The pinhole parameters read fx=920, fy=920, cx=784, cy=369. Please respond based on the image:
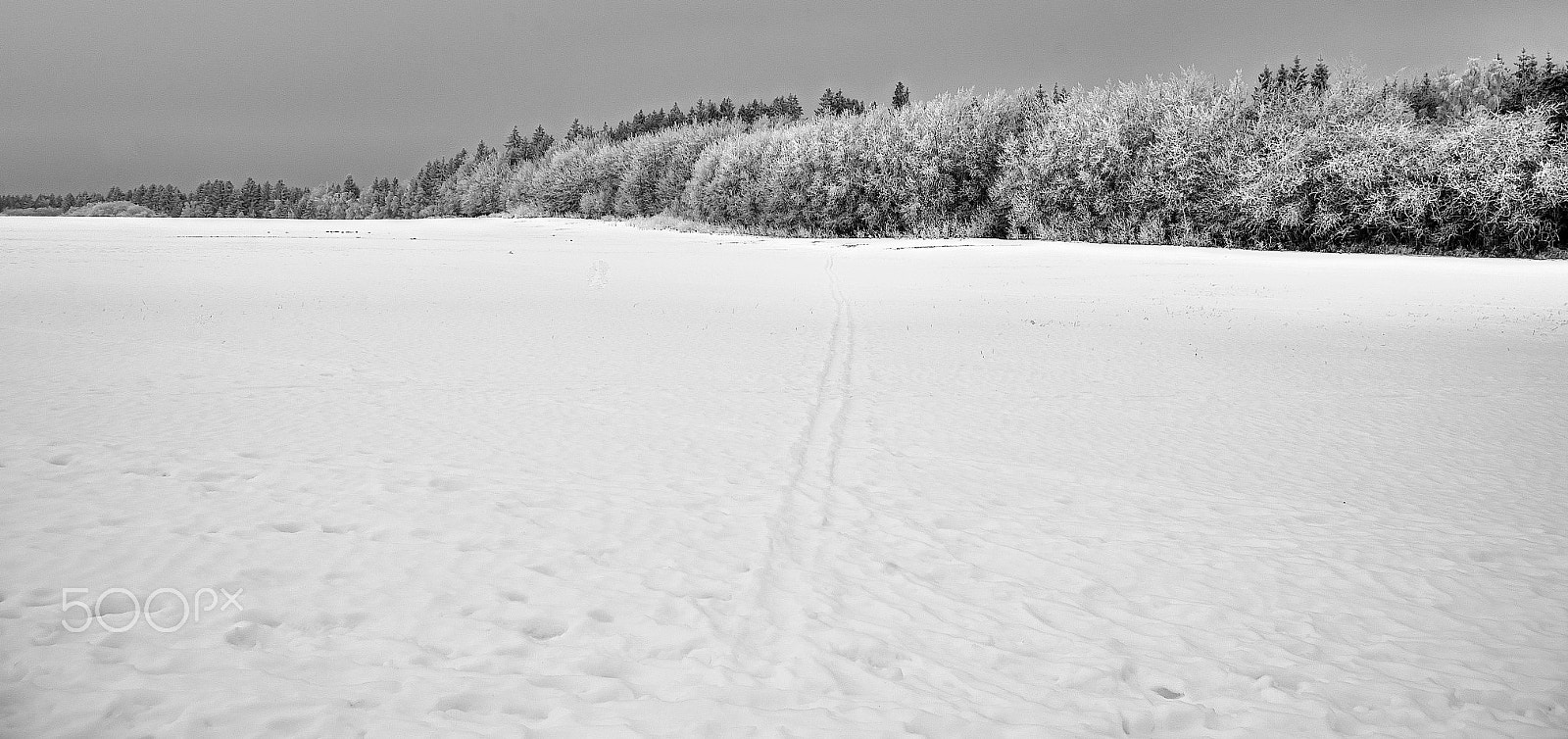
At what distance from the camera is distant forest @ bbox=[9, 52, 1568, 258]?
1261 inches

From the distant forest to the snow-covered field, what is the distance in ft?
79.9

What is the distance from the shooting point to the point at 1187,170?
36.5m

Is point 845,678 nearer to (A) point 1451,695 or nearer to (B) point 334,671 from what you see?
(B) point 334,671

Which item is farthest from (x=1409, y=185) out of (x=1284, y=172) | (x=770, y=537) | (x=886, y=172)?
(x=770, y=537)

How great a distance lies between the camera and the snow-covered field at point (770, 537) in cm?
363

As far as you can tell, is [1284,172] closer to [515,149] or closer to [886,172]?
[886,172]

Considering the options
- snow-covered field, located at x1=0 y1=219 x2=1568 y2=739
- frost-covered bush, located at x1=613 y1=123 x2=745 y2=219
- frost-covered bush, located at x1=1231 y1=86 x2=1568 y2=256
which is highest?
frost-covered bush, located at x1=613 y1=123 x2=745 y2=219

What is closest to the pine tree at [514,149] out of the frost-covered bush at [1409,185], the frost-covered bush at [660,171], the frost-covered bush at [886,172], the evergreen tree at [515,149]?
the evergreen tree at [515,149]

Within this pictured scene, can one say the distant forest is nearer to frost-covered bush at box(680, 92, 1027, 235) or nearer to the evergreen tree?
frost-covered bush at box(680, 92, 1027, 235)

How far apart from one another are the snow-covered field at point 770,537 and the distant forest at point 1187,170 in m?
24.4

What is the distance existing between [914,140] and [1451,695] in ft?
148

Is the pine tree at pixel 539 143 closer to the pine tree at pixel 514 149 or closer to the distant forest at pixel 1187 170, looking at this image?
the pine tree at pixel 514 149

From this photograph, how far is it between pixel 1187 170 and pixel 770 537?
36176 mm

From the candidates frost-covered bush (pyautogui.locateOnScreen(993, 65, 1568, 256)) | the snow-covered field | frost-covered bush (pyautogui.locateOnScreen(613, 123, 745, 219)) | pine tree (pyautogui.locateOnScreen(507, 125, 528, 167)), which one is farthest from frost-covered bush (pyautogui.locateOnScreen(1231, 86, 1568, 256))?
pine tree (pyautogui.locateOnScreen(507, 125, 528, 167))
